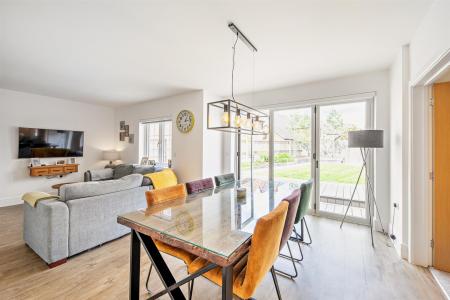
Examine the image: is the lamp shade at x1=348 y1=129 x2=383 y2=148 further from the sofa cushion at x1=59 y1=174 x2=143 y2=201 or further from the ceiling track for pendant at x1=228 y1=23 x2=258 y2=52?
the sofa cushion at x1=59 y1=174 x2=143 y2=201

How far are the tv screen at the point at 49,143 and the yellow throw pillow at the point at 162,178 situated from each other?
299cm

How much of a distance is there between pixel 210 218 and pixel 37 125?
5.37 m

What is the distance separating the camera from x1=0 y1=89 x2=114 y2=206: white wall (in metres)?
4.05

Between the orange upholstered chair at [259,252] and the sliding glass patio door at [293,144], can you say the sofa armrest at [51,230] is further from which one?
the sliding glass patio door at [293,144]

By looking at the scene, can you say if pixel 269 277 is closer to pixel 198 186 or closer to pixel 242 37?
pixel 198 186

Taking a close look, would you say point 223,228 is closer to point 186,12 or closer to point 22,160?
point 186,12

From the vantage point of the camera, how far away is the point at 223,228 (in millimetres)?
1293

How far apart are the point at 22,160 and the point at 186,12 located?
515 centimetres

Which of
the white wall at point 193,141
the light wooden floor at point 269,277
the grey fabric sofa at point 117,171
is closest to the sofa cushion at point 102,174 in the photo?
the grey fabric sofa at point 117,171

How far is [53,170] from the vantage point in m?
4.49

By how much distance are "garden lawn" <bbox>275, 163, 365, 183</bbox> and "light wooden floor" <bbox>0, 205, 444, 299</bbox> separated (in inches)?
44.0

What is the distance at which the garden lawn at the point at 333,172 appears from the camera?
10.9 feet

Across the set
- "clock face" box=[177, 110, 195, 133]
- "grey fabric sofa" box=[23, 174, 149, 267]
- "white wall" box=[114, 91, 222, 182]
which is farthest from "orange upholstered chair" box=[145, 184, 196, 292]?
"clock face" box=[177, 110, 195, 133]

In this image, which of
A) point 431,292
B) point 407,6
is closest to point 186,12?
point 407,6
